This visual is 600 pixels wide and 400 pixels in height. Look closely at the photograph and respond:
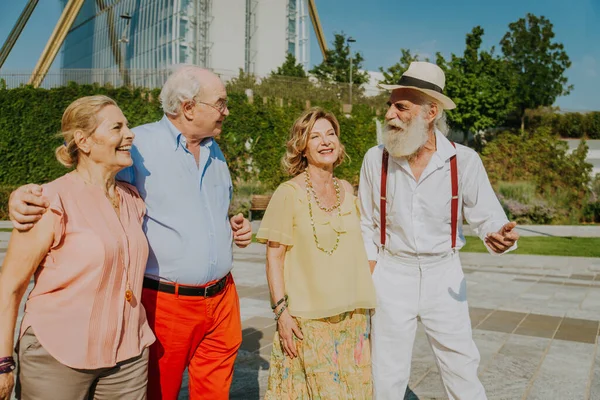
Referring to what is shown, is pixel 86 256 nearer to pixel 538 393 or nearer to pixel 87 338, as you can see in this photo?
pixel 87 338

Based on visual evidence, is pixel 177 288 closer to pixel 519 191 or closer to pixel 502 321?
pixel 502 321

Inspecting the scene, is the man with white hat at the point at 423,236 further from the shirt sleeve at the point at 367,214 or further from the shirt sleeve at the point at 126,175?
the shirt sleeve at the point at 126,175

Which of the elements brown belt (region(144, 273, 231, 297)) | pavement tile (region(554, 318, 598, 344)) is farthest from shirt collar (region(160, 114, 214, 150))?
pavement tile (region(554, 318, 598, 344))

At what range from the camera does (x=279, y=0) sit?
1957 inches

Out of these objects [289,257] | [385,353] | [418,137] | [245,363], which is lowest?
[245,363]

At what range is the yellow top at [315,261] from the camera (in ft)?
9.65

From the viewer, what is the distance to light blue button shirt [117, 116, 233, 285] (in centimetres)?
272

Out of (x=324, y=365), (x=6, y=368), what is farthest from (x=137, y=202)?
(x=324, y=365)

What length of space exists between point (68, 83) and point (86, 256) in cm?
1965

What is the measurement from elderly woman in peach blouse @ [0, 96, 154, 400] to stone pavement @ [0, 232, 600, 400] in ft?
6.17

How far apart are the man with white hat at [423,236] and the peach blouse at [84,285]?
1.39 metres

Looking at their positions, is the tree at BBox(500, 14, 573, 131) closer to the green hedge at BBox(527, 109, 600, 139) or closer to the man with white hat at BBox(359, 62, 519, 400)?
the green hedge at BBox(527, 109, 600, 139)

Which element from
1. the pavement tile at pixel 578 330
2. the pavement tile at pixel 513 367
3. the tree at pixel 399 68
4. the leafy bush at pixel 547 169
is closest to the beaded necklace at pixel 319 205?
the pavement tile at pixel 513 367

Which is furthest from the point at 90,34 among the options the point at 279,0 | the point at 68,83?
the point at 68,83
